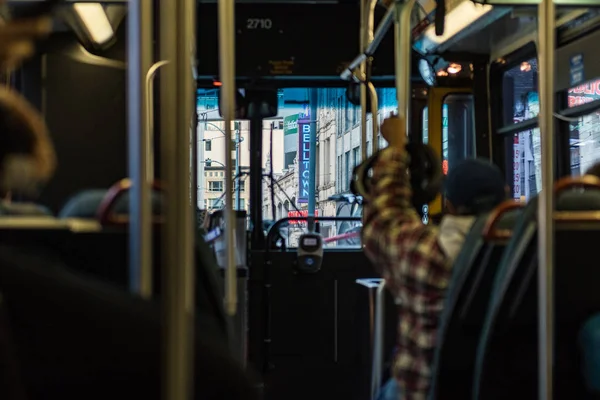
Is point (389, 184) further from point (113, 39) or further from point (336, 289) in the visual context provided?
point (336, 289)

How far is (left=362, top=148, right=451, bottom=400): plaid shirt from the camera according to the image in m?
2.43

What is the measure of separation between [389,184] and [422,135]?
305 cm

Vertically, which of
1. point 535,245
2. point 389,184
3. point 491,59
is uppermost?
point 491,59

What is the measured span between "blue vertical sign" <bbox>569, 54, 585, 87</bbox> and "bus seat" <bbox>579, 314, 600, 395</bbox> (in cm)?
221

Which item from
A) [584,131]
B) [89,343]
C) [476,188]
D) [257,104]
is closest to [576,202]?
[476,188]

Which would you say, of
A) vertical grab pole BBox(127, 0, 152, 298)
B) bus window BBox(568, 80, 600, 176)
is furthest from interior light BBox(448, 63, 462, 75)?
vertical grab pole BBox(127, 0, 152, 298)

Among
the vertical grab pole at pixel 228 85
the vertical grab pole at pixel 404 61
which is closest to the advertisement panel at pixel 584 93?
the vertical grab pole at pixel 404 61

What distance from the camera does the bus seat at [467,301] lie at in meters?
2.36

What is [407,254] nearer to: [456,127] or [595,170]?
[595,170]

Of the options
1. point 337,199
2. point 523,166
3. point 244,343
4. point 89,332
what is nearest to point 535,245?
point 89,332

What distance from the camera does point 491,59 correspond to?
5273 mm

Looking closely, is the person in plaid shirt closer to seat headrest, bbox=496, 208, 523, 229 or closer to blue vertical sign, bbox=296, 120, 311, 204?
seat headrest, bbox=496, 208, 523, 229

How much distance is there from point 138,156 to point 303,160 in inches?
152

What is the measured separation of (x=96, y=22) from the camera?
4.45 meters
